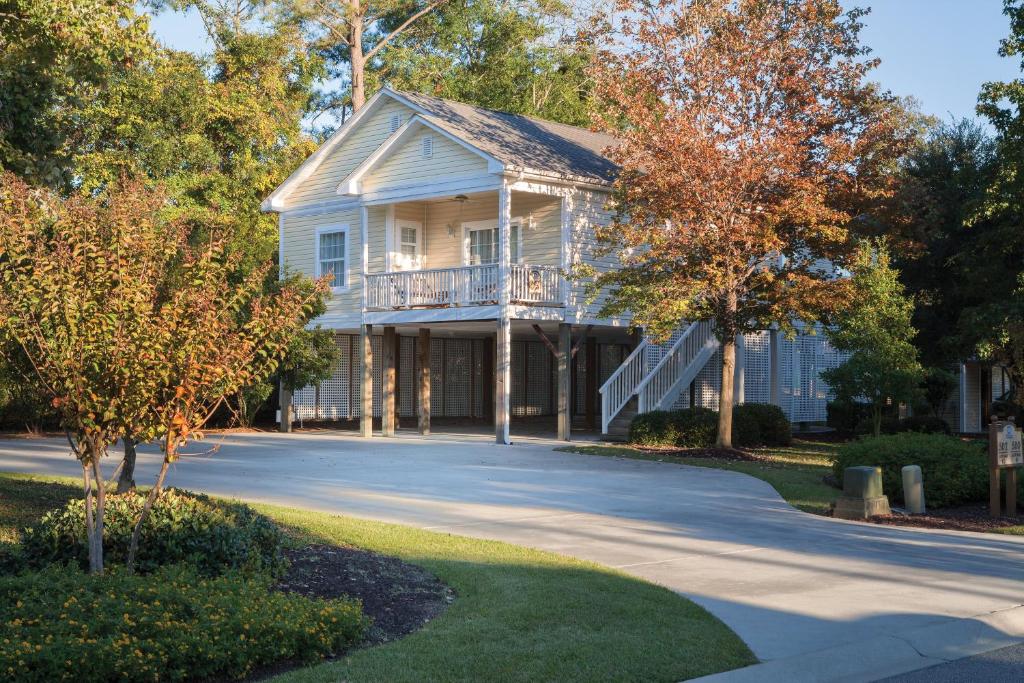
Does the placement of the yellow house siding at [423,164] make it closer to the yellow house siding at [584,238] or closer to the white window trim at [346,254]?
the white window trim at [346,254]

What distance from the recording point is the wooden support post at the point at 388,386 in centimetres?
2892

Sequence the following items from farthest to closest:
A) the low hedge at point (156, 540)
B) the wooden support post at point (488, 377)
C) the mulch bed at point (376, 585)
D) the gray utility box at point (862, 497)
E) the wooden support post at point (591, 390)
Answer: the wooden support post at point (488, 377) → the wooden support post at point (591, 390) → the gray utility box at point (862, 497) → the low hedge at point (156, 540) → the mulch bed at point (376, 585)

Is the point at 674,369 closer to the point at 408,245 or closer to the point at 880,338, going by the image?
the point at 880,338

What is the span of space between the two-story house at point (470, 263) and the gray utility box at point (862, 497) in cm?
1043

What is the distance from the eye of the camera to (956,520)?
14078 mm

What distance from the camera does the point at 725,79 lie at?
74.8 feet

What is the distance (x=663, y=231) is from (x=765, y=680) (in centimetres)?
1641

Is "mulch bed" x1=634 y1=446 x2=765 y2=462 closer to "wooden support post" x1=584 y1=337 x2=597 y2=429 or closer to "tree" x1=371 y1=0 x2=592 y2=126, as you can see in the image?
"wooden support post" x1=584 y1=337 x2=597 y2=429

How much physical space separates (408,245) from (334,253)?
2228 mm

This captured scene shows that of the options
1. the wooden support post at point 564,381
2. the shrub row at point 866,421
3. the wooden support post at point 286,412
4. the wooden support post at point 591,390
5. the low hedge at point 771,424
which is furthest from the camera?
the wooden support post at point 591,390

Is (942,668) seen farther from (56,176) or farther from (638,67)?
(638,67)

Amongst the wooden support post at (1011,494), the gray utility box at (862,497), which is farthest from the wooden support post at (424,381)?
the wooden support post at (1011,494)

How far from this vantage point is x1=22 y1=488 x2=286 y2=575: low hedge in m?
8.49

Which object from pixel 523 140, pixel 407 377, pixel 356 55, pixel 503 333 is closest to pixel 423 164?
pixel 523 140
